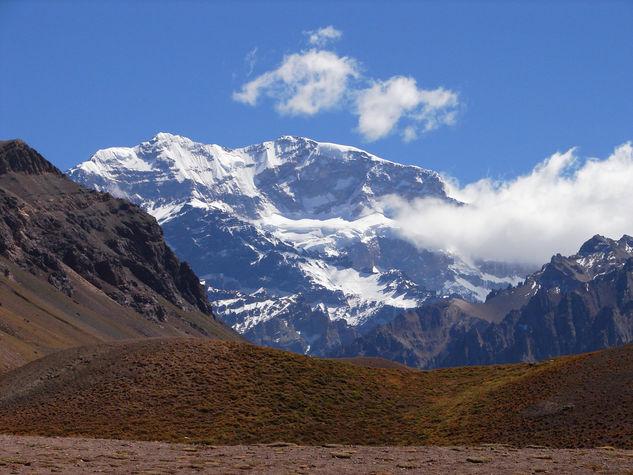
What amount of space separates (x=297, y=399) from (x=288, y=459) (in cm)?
2558

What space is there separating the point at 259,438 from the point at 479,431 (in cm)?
1987

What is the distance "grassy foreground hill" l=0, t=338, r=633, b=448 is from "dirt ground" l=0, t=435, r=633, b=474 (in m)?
7.96

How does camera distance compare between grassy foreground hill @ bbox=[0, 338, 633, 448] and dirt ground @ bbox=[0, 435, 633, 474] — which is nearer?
dirt ground @ bbox=[0, 435, 633, 474]

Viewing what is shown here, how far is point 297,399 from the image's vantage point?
82938 mm

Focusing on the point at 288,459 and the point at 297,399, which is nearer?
the point at 288,459

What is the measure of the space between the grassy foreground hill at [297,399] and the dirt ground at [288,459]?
796 cm

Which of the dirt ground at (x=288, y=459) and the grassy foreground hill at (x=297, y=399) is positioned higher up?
the grassy foreground hill at (x=297, y=399)

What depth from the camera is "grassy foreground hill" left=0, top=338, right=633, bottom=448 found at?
72500 mm

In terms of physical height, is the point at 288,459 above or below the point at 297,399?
below

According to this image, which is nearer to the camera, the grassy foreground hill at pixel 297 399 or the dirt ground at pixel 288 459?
the dirt ground at pixel 288 459

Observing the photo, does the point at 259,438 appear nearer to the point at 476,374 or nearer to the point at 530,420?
the point at 530,420

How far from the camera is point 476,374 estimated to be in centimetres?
9788

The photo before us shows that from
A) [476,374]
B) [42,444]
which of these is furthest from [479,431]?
[42,444]

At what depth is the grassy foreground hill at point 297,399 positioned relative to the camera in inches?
2854
